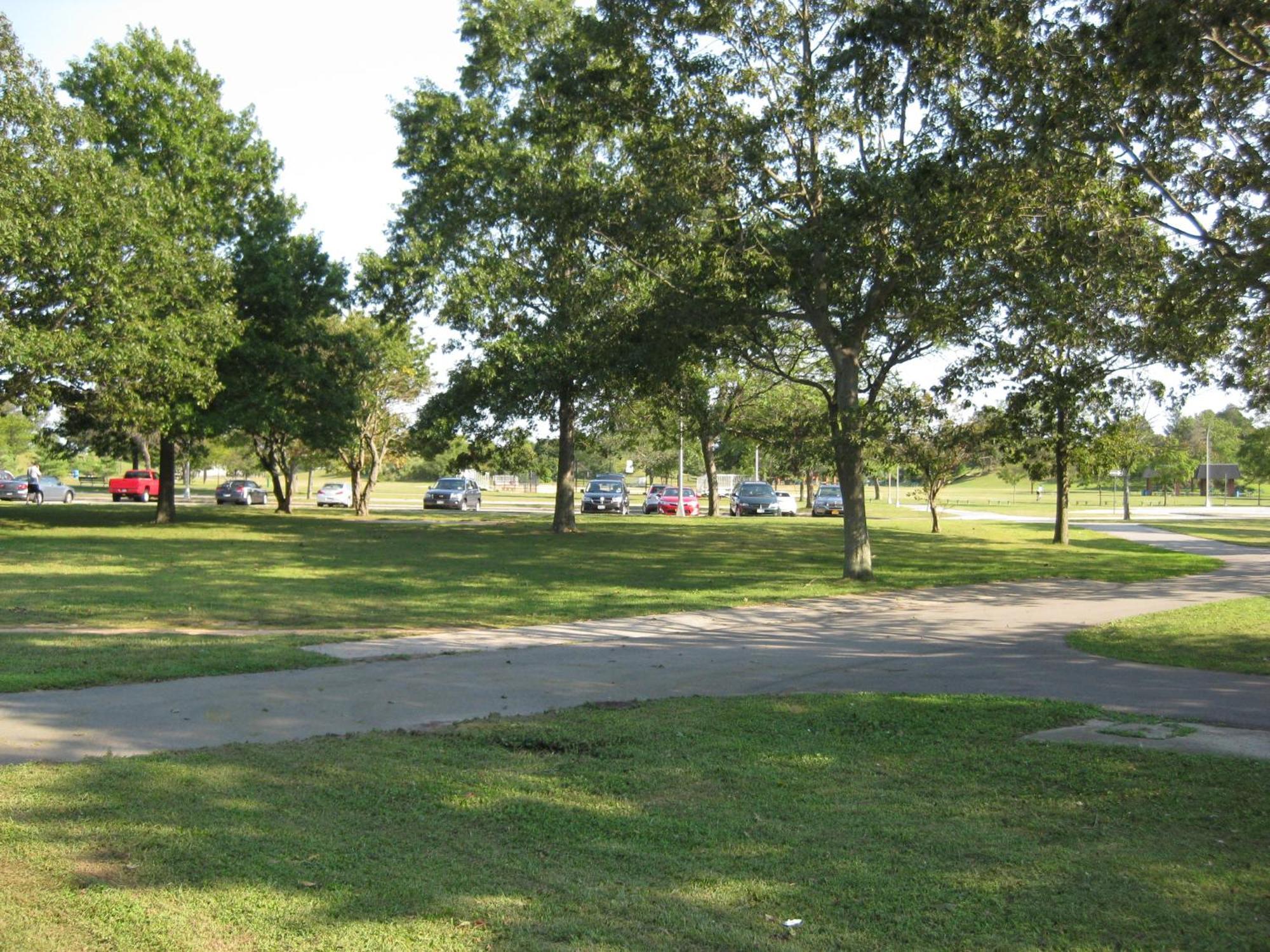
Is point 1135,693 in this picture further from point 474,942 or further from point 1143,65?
point 474,942

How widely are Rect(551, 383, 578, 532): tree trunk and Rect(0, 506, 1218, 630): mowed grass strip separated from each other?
0.66 m

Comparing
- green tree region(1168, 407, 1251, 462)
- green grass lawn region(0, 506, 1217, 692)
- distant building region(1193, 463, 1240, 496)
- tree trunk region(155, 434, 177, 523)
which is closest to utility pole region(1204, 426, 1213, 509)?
green tree region(1168, 407, 1251, 462)

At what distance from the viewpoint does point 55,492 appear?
187 ft

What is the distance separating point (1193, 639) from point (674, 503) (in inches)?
1820

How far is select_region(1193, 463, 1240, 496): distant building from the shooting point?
11144cm

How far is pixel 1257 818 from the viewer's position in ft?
19.0

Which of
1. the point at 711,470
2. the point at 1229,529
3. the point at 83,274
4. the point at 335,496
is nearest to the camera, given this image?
the point at 83,274

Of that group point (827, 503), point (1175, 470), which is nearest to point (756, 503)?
point (827, 503)

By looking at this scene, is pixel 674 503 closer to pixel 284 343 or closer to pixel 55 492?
pixel 284 343

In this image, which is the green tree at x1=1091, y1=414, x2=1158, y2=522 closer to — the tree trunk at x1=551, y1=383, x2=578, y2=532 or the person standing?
the tree trunk at x1=551, y1=383, x2=578, y2=532

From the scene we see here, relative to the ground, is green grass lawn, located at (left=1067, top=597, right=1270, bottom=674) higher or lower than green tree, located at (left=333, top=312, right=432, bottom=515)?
lower

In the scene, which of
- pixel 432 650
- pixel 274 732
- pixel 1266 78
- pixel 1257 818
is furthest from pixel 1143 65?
pixel 274 732

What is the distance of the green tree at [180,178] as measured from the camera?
→ 3152 cm

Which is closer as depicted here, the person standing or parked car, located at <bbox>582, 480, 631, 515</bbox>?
the person standing
